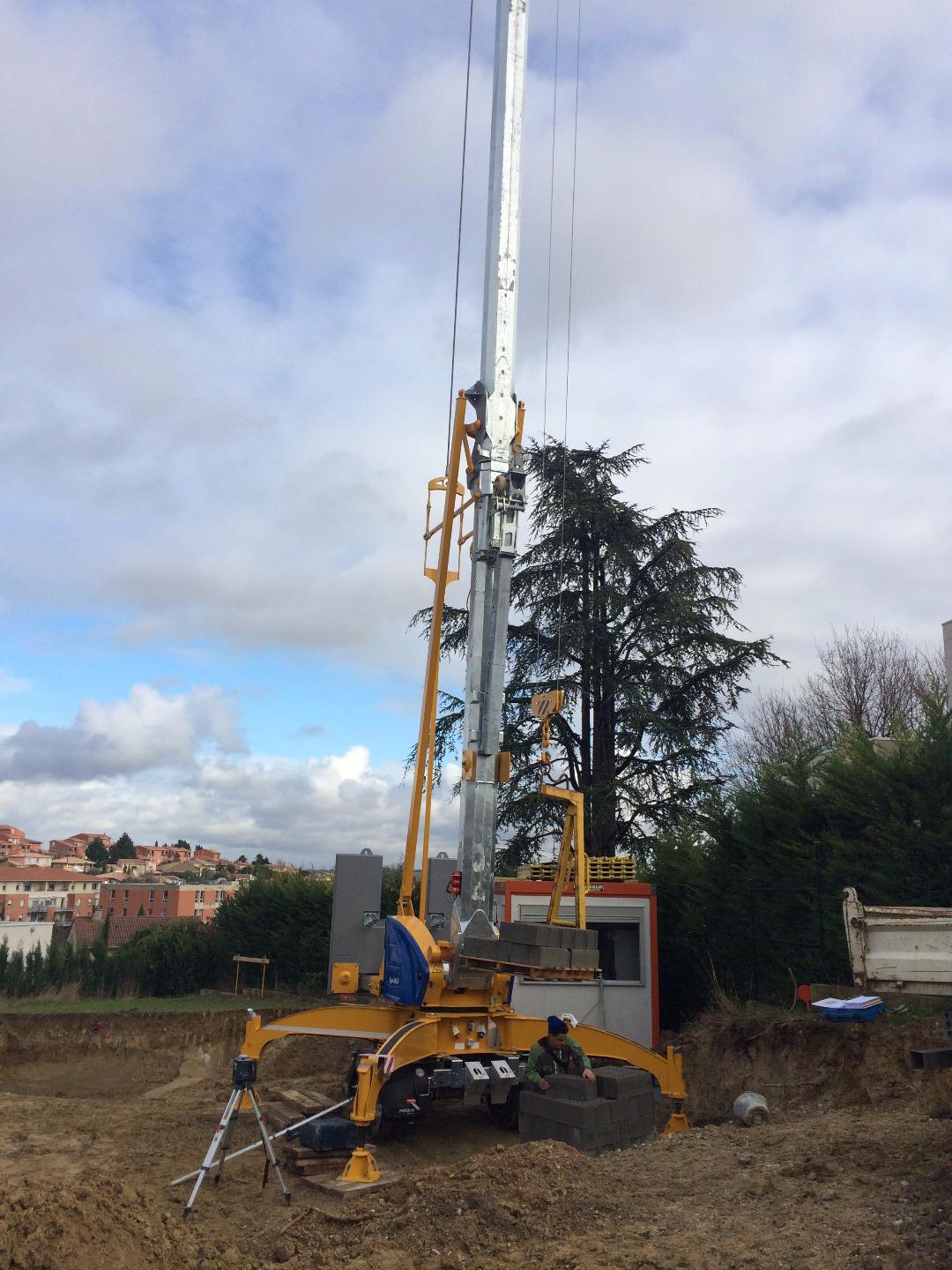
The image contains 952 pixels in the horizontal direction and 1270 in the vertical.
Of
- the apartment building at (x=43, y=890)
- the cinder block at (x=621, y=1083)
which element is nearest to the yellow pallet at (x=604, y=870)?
the cinder block at (x=621, y=1083)

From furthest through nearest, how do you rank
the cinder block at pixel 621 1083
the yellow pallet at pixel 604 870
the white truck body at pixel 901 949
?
the yellow pallet at pixel 604 870
the cinder block at pixel 621 1083
the white truck body at pixel 901 949

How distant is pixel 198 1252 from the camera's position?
23.4 ft

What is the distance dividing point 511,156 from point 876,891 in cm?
1036

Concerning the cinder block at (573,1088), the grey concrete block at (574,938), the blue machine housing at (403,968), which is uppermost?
the grey concrete block at (574,938)

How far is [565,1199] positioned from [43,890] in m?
99.4

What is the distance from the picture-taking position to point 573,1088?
378 inches

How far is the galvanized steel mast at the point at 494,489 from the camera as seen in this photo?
1072cm

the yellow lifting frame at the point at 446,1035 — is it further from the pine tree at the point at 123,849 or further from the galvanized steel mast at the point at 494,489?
the pine tree at the point at 123,849

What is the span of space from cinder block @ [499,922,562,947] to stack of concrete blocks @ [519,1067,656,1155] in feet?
4.31

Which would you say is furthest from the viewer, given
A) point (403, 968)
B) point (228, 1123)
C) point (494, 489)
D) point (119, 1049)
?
point (119, 1049)

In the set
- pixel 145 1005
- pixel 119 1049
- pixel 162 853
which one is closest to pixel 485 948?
pixel 119 1049

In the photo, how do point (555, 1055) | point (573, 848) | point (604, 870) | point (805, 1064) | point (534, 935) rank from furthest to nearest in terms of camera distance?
point (604, 870), point (573, 848), point (805, 1064), point (555, 1055), point (534, 935)

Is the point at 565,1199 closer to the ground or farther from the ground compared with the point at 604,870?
closer to the ground

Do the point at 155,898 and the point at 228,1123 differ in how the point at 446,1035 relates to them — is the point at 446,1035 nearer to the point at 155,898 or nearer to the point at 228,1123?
the point at 228,1123
